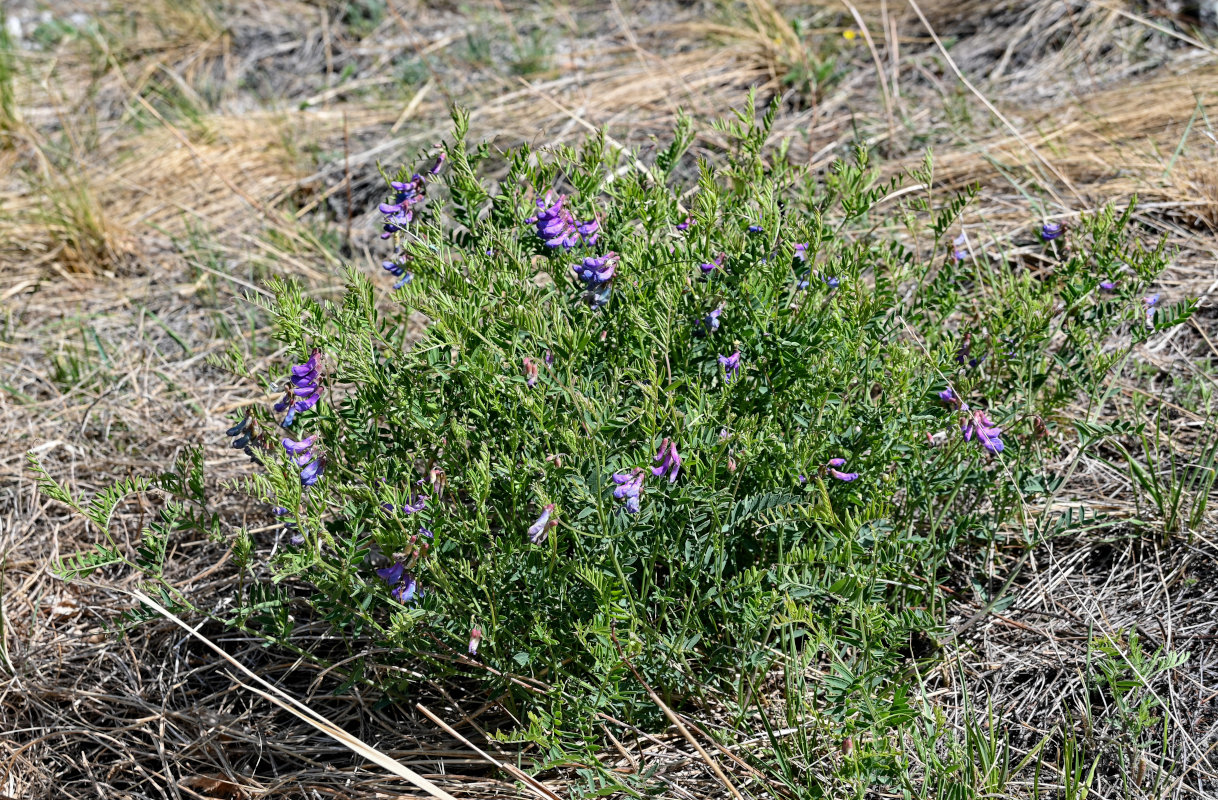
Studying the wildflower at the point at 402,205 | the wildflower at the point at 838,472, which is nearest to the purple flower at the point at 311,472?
the wildflower at the point at 402,205

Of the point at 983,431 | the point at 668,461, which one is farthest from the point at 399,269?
the point at 983,431

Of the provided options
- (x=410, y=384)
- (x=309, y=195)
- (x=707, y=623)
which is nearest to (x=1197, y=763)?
(x=707, y=623)

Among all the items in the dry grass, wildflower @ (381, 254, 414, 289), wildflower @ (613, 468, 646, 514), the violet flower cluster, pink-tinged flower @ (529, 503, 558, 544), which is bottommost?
the dry grass

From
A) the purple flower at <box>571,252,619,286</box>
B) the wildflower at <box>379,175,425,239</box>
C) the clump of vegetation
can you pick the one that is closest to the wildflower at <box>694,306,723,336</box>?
the clump of vegetation

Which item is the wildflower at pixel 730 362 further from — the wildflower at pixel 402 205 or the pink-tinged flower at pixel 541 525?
the wildflower at pixel 402 205

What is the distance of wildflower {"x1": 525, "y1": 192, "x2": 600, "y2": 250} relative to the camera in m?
2.12

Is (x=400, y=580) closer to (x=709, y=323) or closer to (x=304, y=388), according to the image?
(x=304, y=388)

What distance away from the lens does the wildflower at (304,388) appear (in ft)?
6.47

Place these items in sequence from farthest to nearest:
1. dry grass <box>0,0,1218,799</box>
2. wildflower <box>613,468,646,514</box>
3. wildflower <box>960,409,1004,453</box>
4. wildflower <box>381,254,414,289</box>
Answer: dry grass <box>0,0,1218,799</box> → wildflower <box>381,254,414,289</box> → wildflower <box>960,409,1004,453</box> → wildflower <box>613,468,646,514</box>

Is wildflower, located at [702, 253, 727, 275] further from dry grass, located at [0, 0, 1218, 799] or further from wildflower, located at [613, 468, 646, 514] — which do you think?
dry grass, located at [0, 0, 1218, 799]

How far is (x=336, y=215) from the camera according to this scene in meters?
4.68

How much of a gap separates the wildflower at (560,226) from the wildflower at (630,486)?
563 millimetres

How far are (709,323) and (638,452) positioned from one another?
325mm

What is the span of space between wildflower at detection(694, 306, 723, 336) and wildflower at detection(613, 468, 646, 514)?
477 millimetres
